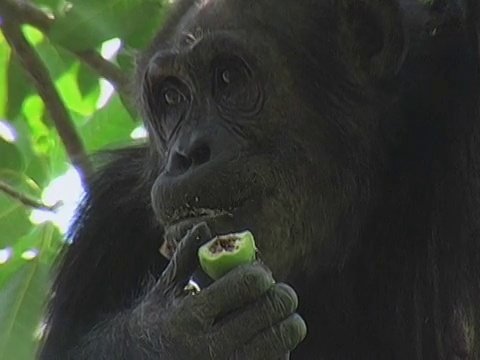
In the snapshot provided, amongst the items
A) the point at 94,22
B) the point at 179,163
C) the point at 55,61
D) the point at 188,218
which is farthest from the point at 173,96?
the point at 55,61

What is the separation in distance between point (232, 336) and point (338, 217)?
0.70 metres

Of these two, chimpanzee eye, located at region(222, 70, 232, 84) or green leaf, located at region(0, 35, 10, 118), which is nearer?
chimpanzee eye, located at region(222, 70, 232, 84)

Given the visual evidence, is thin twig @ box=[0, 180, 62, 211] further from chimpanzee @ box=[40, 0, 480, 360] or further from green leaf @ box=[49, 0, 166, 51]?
green leaf @ box=[49, 0, 166, 51]

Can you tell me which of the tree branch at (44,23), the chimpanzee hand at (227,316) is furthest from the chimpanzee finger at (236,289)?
the tree branch at (44,23)

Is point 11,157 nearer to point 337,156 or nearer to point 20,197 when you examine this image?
point 20,197

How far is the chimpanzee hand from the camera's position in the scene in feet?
10.4

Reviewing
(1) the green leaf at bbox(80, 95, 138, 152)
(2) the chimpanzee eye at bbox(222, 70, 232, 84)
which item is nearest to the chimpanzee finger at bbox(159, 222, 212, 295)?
(2) the chimpanzee eye at bbox(222, 70, 232, 84)

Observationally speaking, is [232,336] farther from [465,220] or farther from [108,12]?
[108,12]

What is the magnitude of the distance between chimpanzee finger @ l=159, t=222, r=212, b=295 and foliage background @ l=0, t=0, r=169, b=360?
86 cm

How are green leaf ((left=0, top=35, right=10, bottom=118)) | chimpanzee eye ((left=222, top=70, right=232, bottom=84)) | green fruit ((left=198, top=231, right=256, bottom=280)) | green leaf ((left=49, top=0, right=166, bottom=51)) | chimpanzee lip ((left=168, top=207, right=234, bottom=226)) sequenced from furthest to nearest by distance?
green leaf ((left=0, top=35, right=10, bottom=118))
green leaf ((left=49, top=0, right=166, bottom=51))
chimpanzee eye ((left=222, top=70, right=232, bottom=84))
chimpanzee lip ((left=168, top=207, right=234, bottom=226))
green fruit ((left=198, top=231, right=256, bottom=280))

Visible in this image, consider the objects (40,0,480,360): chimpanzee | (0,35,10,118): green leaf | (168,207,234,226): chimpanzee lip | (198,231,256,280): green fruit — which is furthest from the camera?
(0,35,10,118): green leaf

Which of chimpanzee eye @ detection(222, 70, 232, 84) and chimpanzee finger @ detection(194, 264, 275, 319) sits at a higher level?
chimpanzee eye @ detection(222, 70, 232, 84)

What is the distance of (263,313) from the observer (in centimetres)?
316

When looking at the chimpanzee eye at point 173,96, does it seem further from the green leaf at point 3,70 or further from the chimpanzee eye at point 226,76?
the green leaf at point 3,70
